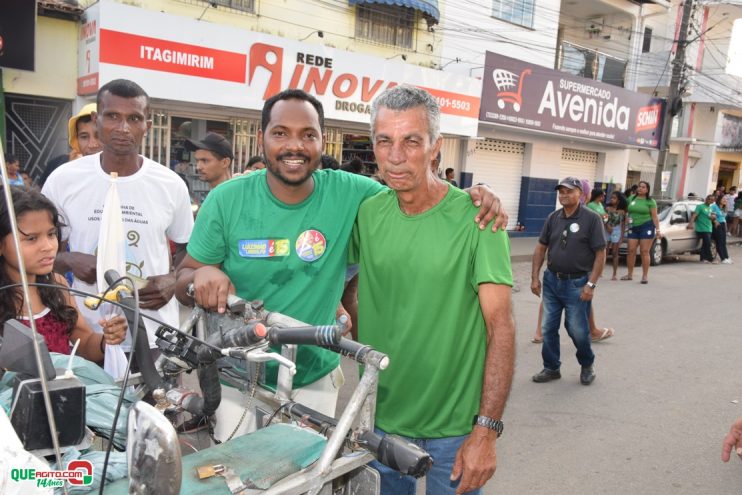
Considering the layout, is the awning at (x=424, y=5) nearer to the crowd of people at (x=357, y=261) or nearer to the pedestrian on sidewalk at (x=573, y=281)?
the pedestrian on sidewalk at (x=573, y=281)

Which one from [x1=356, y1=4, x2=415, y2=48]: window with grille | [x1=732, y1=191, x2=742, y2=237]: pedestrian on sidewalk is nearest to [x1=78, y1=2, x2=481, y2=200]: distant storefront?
[x1=356, y1=4, x2=415, y2=48]: window with grille

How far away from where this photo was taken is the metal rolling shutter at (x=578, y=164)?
1866cm

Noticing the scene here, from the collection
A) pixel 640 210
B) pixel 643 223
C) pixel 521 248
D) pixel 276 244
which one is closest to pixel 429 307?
pixel 276 244

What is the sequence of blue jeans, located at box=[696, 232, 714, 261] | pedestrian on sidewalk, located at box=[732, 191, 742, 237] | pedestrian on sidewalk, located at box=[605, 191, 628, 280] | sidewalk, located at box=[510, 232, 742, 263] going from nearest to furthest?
1. pedestrian on sidewalk, located at box=[605, 191, 628, 280]
2. sidewalk, located at box=[510, 232, 742, 263]
3. blue jeans, located at box=[696, 232, 714, 261]
4. pedestrian on sidewalk, located at box=[732, 191, 742, 237]

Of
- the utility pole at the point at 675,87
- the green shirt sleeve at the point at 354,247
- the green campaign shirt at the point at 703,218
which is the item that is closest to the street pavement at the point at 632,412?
the green shirt sleeve at the point at 354,247

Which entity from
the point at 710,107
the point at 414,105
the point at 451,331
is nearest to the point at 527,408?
the point at 451,331

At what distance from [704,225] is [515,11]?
7.50 m

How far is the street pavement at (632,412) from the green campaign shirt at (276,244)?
2.11 meters

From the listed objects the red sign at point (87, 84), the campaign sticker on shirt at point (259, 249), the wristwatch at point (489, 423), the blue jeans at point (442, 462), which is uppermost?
the red sign at point (87, 84)

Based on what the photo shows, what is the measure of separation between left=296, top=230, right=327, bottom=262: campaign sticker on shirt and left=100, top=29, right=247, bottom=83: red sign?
741 cm

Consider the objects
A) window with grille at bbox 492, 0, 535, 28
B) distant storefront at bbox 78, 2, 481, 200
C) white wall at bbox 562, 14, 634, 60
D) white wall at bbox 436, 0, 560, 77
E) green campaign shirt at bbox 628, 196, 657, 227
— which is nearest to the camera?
distant storefront at bbox 78, 2, 481, 200

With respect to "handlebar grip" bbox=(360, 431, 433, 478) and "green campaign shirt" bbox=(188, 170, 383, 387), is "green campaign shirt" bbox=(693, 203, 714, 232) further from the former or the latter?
"handlebar grip" bbox=(360, 431, 433, 478)

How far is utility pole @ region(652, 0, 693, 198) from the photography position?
1719cm

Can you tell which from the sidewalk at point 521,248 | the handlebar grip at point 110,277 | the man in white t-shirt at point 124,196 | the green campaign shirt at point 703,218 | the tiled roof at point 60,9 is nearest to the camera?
the handlebar grip at point 110,277
